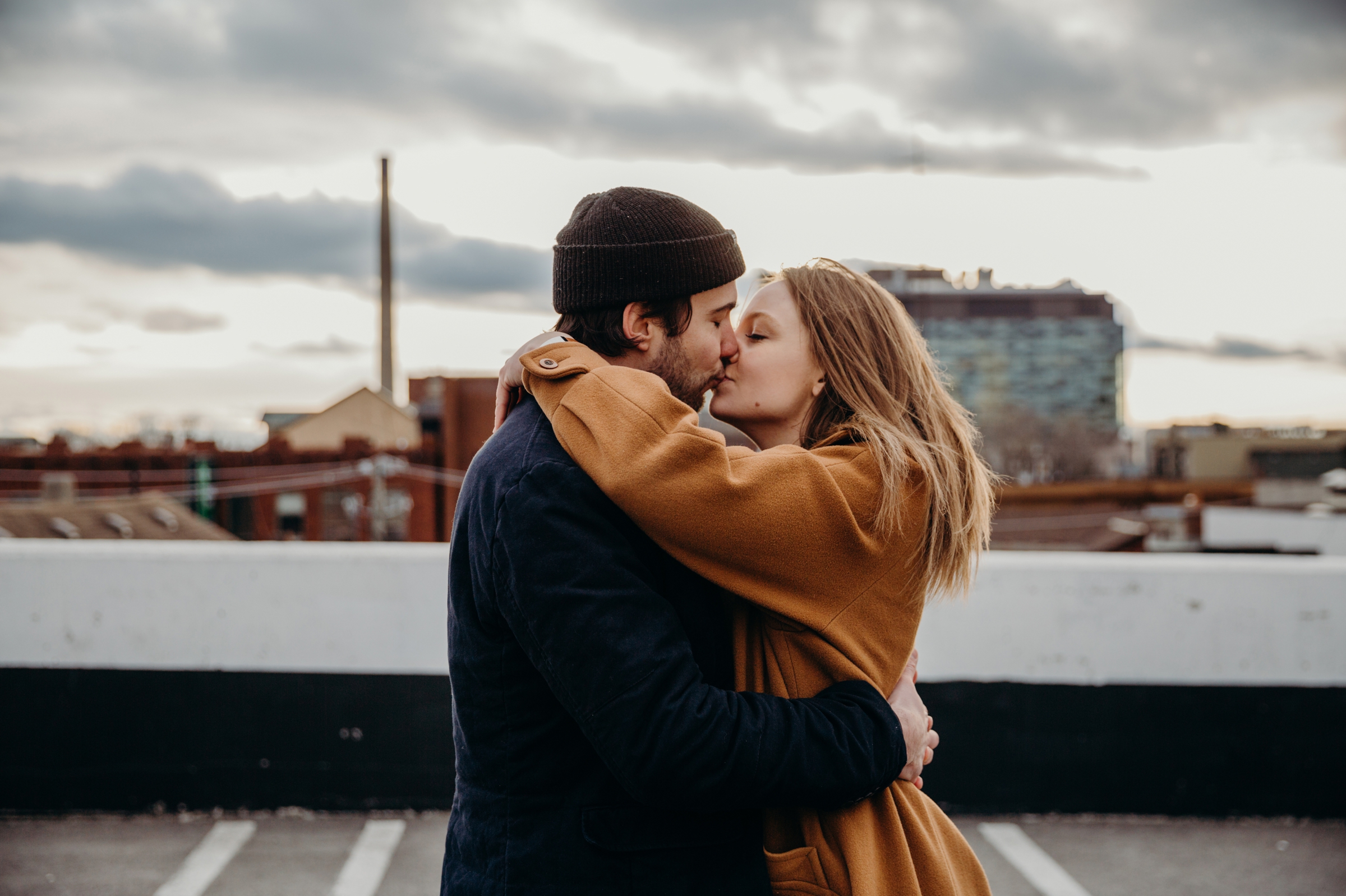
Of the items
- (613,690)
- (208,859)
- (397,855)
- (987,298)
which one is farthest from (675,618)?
(987,298)

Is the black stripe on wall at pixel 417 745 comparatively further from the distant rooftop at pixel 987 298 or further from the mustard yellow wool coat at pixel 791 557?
the distant rooftop at pixel 987 298

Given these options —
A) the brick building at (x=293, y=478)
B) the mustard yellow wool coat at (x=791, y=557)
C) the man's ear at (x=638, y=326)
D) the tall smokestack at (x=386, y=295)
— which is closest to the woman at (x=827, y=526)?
the mustard yellow wool coat at (x=791, y=557)

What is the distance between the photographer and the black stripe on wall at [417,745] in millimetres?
3865

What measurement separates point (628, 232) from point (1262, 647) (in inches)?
142

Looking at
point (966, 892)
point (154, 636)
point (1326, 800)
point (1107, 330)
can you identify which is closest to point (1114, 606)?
point (1326, 800)

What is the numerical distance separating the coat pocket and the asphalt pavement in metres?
2.22

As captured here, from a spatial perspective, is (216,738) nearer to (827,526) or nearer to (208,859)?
(208,859)

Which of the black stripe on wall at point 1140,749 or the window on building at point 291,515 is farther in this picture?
the window on building at point 291,515

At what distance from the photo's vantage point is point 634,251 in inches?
61.0

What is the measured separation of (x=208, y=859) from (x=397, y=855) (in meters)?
0.69

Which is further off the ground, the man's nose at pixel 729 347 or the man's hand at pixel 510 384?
the man's nose at pixel 729 347

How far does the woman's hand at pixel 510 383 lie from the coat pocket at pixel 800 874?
0.88 meters

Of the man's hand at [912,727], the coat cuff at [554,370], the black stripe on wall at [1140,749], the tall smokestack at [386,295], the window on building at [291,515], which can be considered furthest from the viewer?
the tall smokestack at [386,295]

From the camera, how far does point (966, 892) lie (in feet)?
5.25
